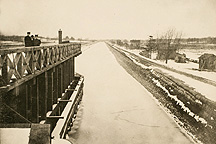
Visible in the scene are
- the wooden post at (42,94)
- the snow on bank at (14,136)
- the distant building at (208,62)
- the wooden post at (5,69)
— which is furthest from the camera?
the distant building at (208,62)

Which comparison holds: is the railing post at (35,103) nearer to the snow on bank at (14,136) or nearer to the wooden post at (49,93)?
the wooden post at (49,93)

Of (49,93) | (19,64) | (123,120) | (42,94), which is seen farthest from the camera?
(123,120)

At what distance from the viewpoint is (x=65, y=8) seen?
10289mm

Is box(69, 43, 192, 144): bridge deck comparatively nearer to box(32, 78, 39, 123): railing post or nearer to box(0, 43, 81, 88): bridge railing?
box(32, 78, 39, 123): railing post

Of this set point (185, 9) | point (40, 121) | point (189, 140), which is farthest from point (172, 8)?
point (40, 121)

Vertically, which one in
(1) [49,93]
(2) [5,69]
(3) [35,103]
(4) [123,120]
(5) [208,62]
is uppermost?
(2) [5,69]

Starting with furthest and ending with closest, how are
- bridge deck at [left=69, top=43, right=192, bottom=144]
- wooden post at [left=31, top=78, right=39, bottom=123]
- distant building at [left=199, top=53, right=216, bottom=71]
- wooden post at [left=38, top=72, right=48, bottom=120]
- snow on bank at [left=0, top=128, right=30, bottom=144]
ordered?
distant building at [left=199, top=53, right=216, bottom=71] → bridge deck at [left=69, top=43, right=192, bottom=144] → wooden post at [left=38, top=72, right=48, bottom=120] → wooden post at [left=31, top=78, right=39, bottom=123] → snow on bank at [left=0, top=128, right=30, bottom=144]

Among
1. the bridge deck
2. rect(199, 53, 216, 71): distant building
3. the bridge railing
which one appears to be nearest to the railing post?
the bridge railing

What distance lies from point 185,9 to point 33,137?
11691mm

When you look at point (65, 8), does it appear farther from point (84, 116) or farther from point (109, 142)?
point (109, 142)

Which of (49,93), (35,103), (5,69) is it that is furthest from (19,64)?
(49,93)

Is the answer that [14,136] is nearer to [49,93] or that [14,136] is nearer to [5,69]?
[5,69]

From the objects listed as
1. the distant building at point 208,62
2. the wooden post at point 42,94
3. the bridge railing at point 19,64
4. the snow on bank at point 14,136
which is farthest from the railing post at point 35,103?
the distant building at point 208,62

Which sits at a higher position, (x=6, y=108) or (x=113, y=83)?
(x=6, y=108)
